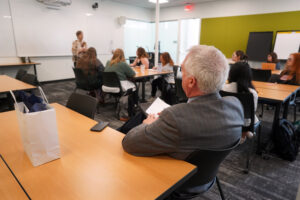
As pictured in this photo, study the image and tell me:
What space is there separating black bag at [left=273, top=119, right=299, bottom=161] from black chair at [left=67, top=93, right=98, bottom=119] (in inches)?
85.0

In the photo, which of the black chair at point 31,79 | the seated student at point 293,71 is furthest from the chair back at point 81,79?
the seated student at point 293,71

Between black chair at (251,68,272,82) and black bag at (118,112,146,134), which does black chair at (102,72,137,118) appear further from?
black chair at (251,68,272,82)

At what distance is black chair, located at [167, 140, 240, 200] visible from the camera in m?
0.94

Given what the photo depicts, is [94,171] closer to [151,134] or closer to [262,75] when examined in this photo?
[151,134]

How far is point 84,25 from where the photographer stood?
6832 mm

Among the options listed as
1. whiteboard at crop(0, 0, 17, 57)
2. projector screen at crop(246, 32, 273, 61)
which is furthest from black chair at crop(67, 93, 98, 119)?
projector screen at crop(246, 32, 273, 61)

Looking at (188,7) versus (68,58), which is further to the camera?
(188,7)

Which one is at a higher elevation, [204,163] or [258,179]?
[204,163]

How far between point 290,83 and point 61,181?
3652 mm

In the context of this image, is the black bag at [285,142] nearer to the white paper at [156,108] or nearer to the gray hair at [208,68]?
the white paper at [156,108]

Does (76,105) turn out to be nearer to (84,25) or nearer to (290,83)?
(290,83)

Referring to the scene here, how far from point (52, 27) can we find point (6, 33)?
1.24m

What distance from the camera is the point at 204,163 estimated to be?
0.98 meters

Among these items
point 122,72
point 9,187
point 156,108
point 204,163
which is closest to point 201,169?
point 204,163
